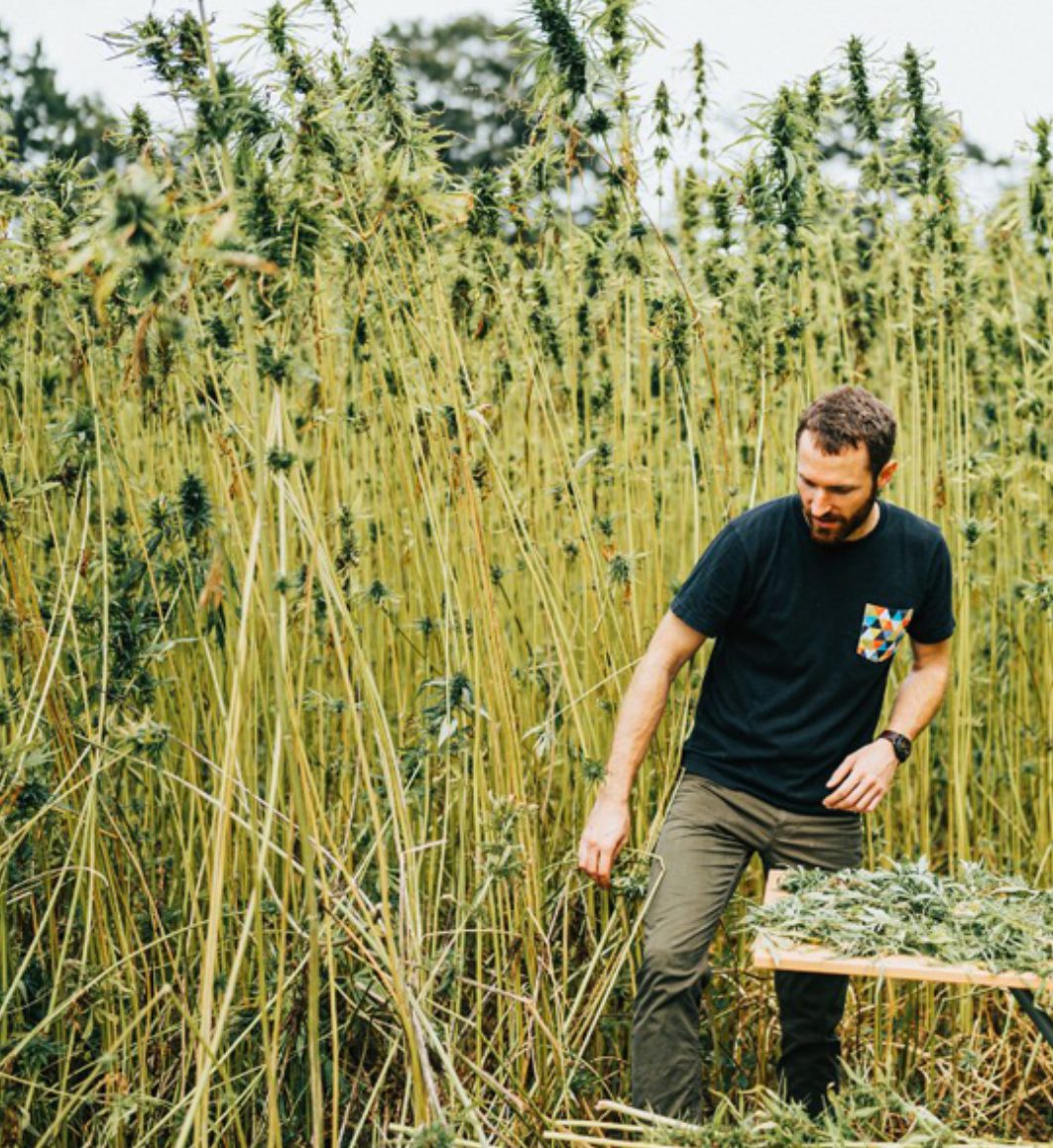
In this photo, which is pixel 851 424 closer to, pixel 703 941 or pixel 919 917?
pixel 919 917

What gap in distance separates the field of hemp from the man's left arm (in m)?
0.23

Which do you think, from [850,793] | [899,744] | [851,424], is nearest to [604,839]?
[850,793]

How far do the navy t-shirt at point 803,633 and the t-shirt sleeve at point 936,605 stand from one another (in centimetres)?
2

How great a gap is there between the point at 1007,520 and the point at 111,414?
2.42m

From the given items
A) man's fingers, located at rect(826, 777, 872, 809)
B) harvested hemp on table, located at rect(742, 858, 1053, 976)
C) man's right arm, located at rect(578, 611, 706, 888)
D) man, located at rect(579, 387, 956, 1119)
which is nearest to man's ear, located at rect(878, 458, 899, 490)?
man, located at rect(579, 387, 956, 1119)

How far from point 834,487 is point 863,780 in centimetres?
55

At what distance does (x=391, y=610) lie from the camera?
2.67m

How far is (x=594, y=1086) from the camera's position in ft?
7.67

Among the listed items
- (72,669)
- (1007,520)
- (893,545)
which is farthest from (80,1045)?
(1007,520)

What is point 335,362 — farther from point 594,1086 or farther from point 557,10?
point 594,1086

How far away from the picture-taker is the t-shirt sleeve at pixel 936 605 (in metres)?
2.33

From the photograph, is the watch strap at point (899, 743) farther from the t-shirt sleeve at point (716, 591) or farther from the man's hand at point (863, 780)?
the t-shirt sleeve at point (716, 591)

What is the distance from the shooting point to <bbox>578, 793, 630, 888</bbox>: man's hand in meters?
2.13

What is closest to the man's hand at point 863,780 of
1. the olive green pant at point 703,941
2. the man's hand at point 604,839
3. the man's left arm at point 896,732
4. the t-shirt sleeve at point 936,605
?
the man's left arm at point 896,732
